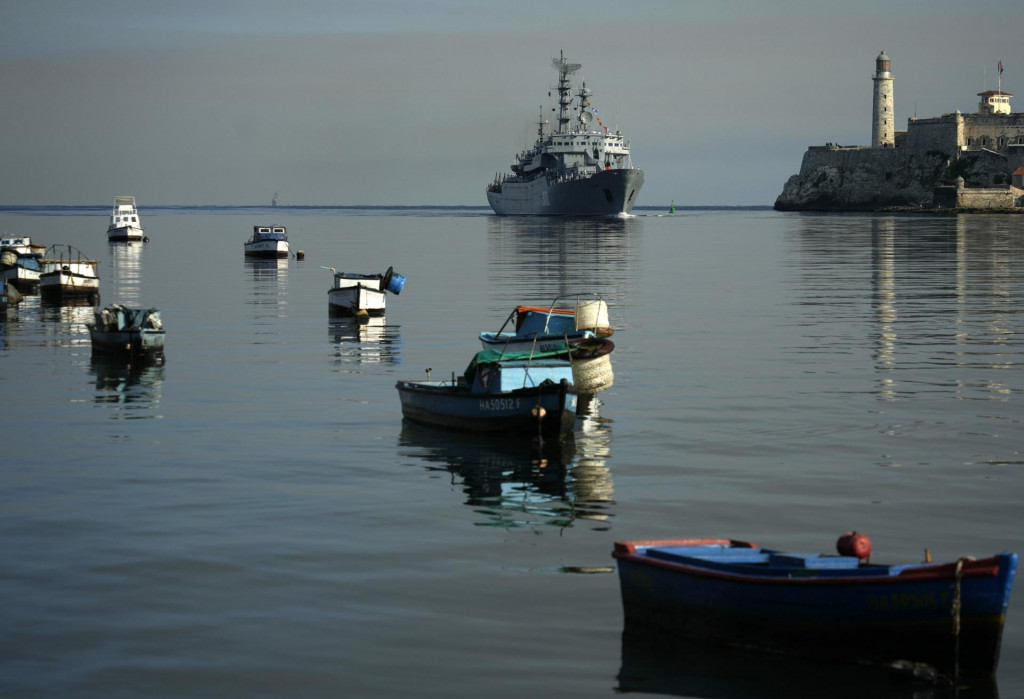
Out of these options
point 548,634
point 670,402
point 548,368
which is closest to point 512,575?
point 548,634

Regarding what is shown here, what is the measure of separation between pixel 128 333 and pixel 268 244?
64.2 meters

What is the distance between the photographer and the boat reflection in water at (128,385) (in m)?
29.2

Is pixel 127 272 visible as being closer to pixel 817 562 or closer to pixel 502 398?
pixel 502 398

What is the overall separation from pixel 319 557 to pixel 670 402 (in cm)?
1407

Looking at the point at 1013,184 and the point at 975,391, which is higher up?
the point at 1013,184

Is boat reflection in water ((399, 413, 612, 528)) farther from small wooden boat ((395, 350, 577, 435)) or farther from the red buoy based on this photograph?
the red buoy

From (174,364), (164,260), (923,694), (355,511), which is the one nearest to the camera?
(923,694)

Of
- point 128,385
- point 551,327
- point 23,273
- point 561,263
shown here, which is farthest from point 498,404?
point 561,263

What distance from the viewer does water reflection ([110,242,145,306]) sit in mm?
62716

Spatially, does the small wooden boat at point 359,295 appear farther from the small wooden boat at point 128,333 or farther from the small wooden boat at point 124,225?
the small wooden boat at point 124,225

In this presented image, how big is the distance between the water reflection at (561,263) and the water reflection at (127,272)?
712 inches

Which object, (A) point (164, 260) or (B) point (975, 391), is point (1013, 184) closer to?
(A) point (164, 260)

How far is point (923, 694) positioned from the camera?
12.1 m

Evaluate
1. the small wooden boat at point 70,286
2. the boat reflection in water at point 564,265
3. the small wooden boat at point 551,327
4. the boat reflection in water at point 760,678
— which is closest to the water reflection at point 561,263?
the boat reflection in water at point 564,265
